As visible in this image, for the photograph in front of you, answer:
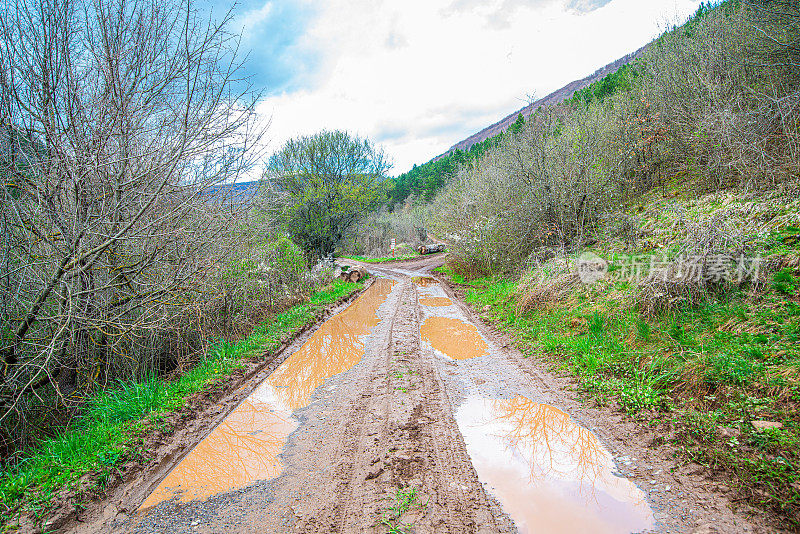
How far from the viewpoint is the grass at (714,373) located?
2.53m

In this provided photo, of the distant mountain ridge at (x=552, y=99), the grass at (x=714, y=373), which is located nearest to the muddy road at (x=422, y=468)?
the grass at (x=714, y=373)

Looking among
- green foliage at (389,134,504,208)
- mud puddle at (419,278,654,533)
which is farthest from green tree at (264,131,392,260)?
green foliage at (389,134,504,208)

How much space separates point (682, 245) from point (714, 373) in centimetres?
255

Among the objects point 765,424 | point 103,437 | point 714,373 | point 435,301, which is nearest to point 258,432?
point 103,437

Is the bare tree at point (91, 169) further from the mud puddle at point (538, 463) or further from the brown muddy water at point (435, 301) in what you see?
the brown muddy water at point (435, 301)

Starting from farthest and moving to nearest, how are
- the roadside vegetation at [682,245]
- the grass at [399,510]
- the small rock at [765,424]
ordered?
the roadside vegetation at [682,245], the small rock at [765,424], the grass at [399,510]

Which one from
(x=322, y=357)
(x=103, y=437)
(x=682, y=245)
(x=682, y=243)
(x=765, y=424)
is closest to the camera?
(x=765, y=424)

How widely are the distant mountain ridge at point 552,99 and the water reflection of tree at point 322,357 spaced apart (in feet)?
26.3

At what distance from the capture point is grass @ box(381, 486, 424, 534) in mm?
2242

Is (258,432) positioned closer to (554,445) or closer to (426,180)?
(554,445)

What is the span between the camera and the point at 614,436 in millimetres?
3256

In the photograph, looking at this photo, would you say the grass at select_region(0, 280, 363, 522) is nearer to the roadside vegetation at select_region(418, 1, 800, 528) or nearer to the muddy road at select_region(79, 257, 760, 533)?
the muddy road at select_region(79, 257, 760, 533)

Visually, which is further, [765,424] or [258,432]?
[258,432]

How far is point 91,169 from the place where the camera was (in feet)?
11.8
